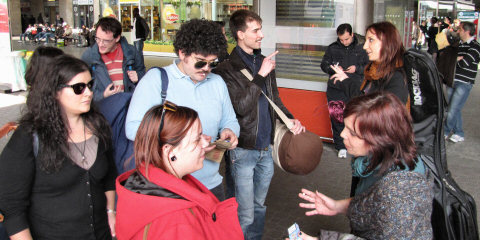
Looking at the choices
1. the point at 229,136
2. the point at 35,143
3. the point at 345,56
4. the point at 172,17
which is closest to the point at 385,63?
the point at 229,136

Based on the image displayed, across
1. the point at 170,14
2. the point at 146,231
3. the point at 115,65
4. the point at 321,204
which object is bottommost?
the point at 321,204

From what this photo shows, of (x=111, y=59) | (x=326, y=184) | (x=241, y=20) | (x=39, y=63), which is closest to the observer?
(x=39, y=63)

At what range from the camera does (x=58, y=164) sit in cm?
210

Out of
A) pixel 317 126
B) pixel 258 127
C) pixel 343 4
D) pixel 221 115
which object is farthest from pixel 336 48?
pixel 221 115

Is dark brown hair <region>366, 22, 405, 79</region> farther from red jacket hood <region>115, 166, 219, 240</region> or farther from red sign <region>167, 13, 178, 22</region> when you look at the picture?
red sign <region>167, 13, 178, 22</region>

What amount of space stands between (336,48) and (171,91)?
4.02 metres

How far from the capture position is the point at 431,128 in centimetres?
253

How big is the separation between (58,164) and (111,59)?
251cm

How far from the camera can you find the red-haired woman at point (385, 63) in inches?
116

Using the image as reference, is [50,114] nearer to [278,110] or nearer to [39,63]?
[39,63]

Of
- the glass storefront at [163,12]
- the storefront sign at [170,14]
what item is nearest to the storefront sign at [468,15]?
the glass storefront at [163,12]

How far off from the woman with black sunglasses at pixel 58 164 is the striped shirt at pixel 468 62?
21.7ft

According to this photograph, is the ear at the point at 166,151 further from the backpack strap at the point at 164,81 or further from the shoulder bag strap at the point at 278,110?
the shoulder bag strap at the point at 278,110

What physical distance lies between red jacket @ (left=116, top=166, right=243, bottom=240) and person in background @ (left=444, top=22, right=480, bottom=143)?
6.61 metres
